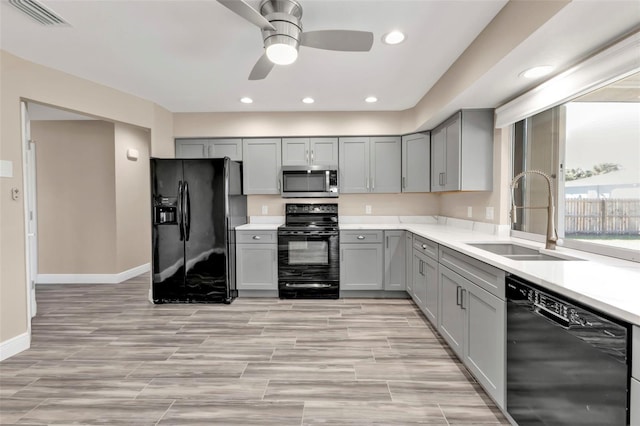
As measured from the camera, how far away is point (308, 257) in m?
3.91

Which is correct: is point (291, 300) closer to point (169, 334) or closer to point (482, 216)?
point (169, 334)

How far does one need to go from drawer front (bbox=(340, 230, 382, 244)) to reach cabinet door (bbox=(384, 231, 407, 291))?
0.11 meters

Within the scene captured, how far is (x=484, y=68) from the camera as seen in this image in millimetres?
2168

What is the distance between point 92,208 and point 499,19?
5423mm

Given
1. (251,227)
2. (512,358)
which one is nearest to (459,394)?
(512,358)

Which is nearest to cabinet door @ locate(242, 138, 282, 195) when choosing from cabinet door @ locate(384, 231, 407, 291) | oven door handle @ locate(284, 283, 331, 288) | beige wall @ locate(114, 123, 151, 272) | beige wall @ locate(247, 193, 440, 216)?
beige wall @ locate(247, 193, 440, 216)

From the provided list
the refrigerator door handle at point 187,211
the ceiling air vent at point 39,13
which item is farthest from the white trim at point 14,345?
the ceiling air vent at point 39,13

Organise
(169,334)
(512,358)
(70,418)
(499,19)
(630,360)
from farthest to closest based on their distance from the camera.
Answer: (169,334) < (499,19) < (70,418) < (512,358) < (630,360)

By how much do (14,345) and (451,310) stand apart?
3614mm

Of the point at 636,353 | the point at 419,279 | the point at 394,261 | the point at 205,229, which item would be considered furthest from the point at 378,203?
the point at 636,353

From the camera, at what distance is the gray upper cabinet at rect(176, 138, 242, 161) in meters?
4.28

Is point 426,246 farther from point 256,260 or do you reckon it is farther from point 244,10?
point 244,10

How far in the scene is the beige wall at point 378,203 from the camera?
14.8 ft

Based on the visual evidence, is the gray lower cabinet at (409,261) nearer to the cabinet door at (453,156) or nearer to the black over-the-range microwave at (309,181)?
the cabinet door at (453,156)
